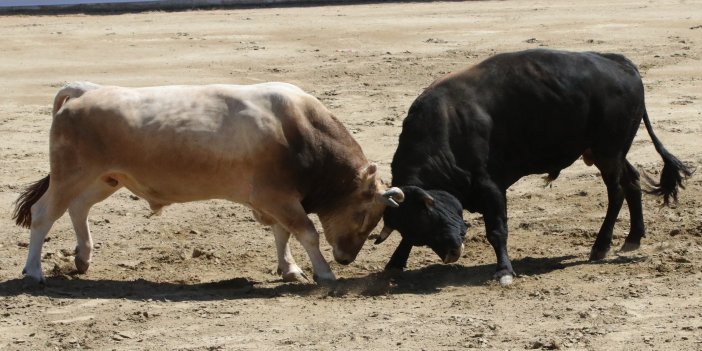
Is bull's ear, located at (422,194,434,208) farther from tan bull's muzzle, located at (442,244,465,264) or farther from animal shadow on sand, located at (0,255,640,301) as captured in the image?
animal shadow on sand, located at (0,255,640,301)

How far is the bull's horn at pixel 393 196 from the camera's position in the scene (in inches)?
426

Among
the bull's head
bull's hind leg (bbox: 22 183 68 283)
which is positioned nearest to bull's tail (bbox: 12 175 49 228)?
bull's hind leg (bbox: 22 183 68 283)

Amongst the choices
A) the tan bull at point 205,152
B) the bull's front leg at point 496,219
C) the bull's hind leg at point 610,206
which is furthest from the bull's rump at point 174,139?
the bull's hind leg at point 610,206

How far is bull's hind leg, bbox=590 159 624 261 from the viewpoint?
11781 millimetres

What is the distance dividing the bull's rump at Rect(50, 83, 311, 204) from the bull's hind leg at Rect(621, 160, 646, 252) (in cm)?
301

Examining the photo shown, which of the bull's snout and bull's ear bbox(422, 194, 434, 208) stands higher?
bull's ear bbox(422, 194, 434, 208)

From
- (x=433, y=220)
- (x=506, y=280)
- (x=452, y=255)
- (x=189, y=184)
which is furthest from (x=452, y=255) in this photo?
(x=189, y=184)

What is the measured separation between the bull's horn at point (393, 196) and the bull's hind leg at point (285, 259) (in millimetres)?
946

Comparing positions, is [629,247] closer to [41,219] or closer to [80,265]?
[80,265]

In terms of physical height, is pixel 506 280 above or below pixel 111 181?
below

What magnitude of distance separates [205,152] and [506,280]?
244cm

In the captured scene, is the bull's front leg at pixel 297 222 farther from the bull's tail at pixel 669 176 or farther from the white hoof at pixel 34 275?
the bull's tail at pixel 669 176

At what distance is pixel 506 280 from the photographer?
10.9 m

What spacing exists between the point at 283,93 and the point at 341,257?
1414mm
